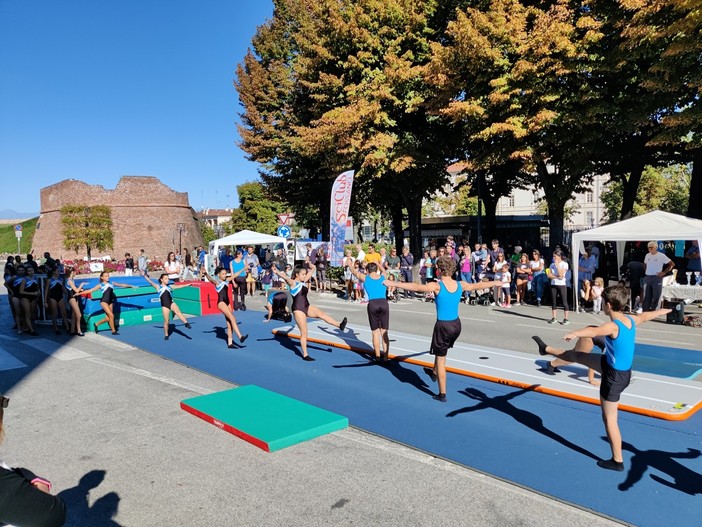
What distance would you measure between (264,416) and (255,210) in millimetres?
69620

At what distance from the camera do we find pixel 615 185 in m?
51.2

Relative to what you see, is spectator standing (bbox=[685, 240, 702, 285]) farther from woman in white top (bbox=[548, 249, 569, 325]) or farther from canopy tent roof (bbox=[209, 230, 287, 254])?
canopy tent roof (bbox=[209, 230, 287, 254])

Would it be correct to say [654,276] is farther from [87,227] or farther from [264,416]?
[87,227]

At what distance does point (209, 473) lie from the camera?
18.0ft

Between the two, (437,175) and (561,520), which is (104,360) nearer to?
(561,520)

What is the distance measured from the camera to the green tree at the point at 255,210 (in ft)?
243

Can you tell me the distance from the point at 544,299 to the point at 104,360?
13537 mm

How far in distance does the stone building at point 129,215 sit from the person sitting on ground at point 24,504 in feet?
171

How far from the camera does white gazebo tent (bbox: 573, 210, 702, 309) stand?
13.5 metres

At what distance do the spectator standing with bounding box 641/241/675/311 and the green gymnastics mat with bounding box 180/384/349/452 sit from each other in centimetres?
1062

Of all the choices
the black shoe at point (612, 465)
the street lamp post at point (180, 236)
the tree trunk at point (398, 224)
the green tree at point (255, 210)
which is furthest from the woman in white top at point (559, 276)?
the green tree at point (255, 210)

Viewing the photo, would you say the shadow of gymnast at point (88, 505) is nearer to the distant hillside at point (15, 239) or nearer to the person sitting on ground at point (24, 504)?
the person sitting on ground at point (24, 504)

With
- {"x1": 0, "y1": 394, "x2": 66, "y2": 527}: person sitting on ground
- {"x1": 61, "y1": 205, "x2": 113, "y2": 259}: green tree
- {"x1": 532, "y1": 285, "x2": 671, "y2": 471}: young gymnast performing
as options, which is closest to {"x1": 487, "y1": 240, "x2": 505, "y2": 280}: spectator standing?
{"x1": 532, "y1": 285, "x2": 671, "y2": 471}: young gymnast performing

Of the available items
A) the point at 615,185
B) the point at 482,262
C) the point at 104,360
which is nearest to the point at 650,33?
the point at 482,262
